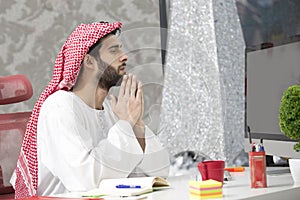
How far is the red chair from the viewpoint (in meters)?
2.53

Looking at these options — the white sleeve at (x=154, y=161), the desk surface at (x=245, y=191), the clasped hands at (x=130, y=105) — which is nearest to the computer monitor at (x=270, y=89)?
the desk surface at (x=245, y=191)

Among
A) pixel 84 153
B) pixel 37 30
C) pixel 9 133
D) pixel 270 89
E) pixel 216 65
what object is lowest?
pixel 84 153

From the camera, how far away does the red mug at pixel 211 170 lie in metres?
1.75

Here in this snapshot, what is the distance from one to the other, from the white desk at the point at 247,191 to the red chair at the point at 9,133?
96 centimetres

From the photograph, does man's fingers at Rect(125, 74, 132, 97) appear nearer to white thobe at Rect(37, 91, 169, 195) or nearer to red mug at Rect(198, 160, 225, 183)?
white thobe at Rect(37, 91, 169, 195)

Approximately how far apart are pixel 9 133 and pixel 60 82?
389 mm

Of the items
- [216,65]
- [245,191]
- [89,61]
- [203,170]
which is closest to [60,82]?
[89,61]

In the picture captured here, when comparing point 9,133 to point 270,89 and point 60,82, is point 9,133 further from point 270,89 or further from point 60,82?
point 270,89

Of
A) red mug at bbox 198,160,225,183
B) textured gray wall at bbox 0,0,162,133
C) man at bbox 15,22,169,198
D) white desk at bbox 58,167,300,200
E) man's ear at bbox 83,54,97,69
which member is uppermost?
textured gray wall at bbox 0,0,162,133

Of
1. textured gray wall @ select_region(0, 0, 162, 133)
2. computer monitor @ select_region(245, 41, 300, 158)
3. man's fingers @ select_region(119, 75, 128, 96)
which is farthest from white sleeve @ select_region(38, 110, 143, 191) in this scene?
textured gray wall @ select_region(0, 0, 162, 133)

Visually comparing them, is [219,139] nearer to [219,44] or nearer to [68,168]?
[219,44]

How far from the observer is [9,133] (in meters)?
Result: 2.58

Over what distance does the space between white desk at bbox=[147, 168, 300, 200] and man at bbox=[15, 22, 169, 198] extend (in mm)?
315

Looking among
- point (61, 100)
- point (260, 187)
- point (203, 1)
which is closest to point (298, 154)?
point (260, 187)
